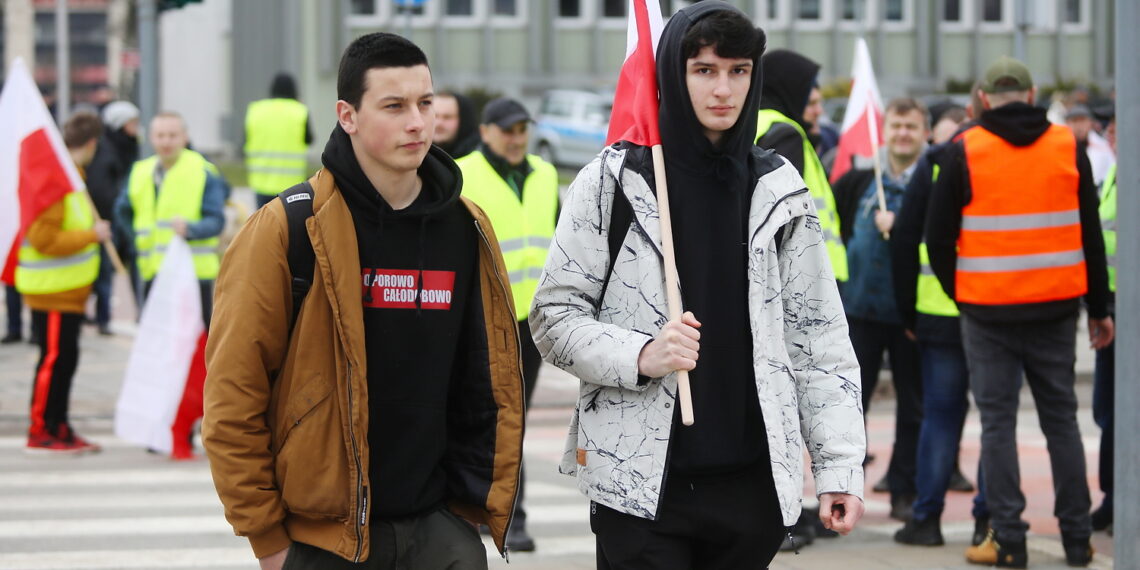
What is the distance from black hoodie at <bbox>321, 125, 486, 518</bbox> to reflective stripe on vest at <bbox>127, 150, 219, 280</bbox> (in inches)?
257

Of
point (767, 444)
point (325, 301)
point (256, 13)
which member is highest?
point (256, 13)

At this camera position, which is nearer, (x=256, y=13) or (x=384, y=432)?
(x=384, y=432)

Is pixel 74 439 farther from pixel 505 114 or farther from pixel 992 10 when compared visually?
pixel 992 10

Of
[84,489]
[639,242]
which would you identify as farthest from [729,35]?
[84,489]

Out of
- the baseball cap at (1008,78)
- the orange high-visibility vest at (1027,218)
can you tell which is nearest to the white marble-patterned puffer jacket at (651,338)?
the orange high-visibility vest at (1027,218)

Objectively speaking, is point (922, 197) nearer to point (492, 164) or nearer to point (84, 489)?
point (492, 164)

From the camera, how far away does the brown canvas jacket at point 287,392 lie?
3.55 m

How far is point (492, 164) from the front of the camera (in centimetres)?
725

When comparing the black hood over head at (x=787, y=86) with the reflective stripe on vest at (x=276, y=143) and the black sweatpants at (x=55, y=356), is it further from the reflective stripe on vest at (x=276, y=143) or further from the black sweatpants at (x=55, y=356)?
the reflective stripe on vest at (x=276, y=143)

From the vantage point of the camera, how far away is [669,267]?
3730mm

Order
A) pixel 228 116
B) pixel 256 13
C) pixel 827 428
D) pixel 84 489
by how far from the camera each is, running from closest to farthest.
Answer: pixel 827 428, pixel 84 489, pixel 256 13, pixel 228 116

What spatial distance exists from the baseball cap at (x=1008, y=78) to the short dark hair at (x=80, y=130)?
246 inches

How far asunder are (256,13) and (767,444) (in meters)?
41.5

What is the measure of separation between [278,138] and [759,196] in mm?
12022
